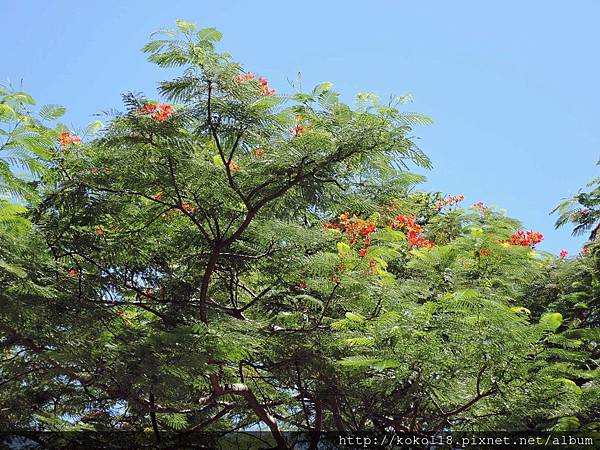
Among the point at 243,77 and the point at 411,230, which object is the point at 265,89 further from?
the point at 411,230

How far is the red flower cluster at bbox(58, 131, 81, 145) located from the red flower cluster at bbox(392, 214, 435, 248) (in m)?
3.63

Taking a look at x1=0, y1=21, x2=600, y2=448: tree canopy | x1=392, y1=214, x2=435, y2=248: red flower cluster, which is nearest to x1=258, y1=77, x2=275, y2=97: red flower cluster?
x1=0, y1=21, x2=600, y2=448: tree canopy

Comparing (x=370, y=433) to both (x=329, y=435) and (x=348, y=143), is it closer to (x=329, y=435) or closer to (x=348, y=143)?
(x=329, y=435)

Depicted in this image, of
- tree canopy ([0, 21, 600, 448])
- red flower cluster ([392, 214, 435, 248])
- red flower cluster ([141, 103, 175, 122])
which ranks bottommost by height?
tree canopy ([0, 21, 600, 448])

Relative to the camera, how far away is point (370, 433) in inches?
315

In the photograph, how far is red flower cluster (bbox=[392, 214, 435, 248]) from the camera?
8.70 metres

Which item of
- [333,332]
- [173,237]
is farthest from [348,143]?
[173,237]

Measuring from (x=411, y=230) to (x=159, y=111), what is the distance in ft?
11.9

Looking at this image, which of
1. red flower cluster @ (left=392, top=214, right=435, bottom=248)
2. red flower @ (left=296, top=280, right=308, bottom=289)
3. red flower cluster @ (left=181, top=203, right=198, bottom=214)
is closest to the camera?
red flower cluster @ (left=181, top=203, right=198, bottom=214)

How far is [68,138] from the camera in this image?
7449mm

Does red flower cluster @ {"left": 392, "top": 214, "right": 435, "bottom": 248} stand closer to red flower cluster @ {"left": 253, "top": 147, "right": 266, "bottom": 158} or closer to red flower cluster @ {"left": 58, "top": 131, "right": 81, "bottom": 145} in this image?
red flower cluster @ {"left": 253, "top": 147, "right": 266, "bottom": 158}

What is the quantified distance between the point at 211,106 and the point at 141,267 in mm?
2400

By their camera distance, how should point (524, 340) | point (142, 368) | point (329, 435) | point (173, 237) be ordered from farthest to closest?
point (329, 435), point (173, 237), point (142, 368), point (524, 340)

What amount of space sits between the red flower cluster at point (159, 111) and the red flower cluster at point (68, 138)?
3.79ft
